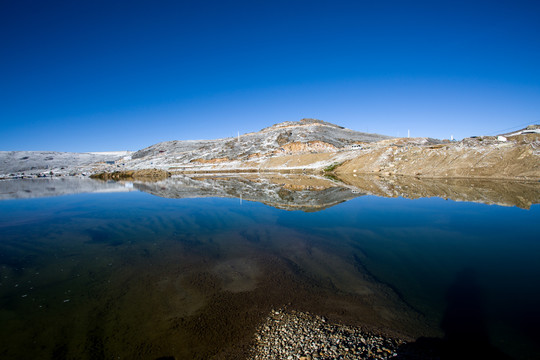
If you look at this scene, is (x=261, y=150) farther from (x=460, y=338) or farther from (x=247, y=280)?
(x=460, y=338)

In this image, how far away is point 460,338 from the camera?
16.1 ft

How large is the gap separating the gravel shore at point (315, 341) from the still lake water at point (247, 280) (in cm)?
38

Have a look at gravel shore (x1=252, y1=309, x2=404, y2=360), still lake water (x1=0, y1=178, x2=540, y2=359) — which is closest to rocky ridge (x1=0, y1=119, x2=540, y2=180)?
still lake water (x1=0, y1=178, x2=540, y2=359)

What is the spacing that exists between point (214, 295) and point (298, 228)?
23.6ft

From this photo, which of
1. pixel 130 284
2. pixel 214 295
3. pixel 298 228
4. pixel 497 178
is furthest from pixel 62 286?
pixel 497 178

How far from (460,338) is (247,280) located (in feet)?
17.0

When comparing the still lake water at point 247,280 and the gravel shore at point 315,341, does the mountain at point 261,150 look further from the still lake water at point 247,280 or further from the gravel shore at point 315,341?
the gravel shore at point 315,341

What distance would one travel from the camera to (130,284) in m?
7.88

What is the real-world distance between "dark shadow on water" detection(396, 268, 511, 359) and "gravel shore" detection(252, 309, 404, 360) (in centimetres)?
40

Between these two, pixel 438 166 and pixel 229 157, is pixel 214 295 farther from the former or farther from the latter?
pixel 229 157

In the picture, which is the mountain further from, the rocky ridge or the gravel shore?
the gravel shore

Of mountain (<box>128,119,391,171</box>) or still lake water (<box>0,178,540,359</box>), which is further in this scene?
mountain (<box>128,119,391,171</box>)

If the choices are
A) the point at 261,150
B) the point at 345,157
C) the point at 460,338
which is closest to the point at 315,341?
the point at 460,338

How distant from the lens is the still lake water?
5387 millimetres
